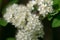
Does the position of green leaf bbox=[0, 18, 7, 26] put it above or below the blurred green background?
above

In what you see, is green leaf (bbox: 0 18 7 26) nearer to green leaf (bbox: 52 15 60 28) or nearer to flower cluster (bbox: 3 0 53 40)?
flower cluster (bbox: 3 0 53 40)

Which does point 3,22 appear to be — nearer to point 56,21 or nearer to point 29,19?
point 29,19

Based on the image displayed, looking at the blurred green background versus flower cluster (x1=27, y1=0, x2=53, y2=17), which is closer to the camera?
flower cluster (x1=27, y1=0, x2=53, y2=17)

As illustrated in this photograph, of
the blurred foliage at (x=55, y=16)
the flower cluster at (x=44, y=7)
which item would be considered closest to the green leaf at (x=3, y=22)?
the blurred foliage at (x=55, y=16)

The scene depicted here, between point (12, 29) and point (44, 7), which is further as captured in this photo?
point (12, 29)

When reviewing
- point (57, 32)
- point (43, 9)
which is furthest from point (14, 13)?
point (57, 32)

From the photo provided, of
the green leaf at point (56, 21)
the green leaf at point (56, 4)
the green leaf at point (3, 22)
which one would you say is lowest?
the green leaf at point (56, 21)

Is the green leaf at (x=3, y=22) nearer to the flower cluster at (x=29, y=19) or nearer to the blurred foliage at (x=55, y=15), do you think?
the flower cluster at (x=29, y=19)

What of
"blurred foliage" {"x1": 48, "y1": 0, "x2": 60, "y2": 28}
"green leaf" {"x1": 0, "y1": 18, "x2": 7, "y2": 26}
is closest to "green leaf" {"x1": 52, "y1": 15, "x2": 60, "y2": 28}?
"blurred foliage" {"x1": 48, "y1": 0, "x2": 60, "y2": 28}

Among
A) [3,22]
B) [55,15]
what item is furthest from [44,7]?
[3,22]
